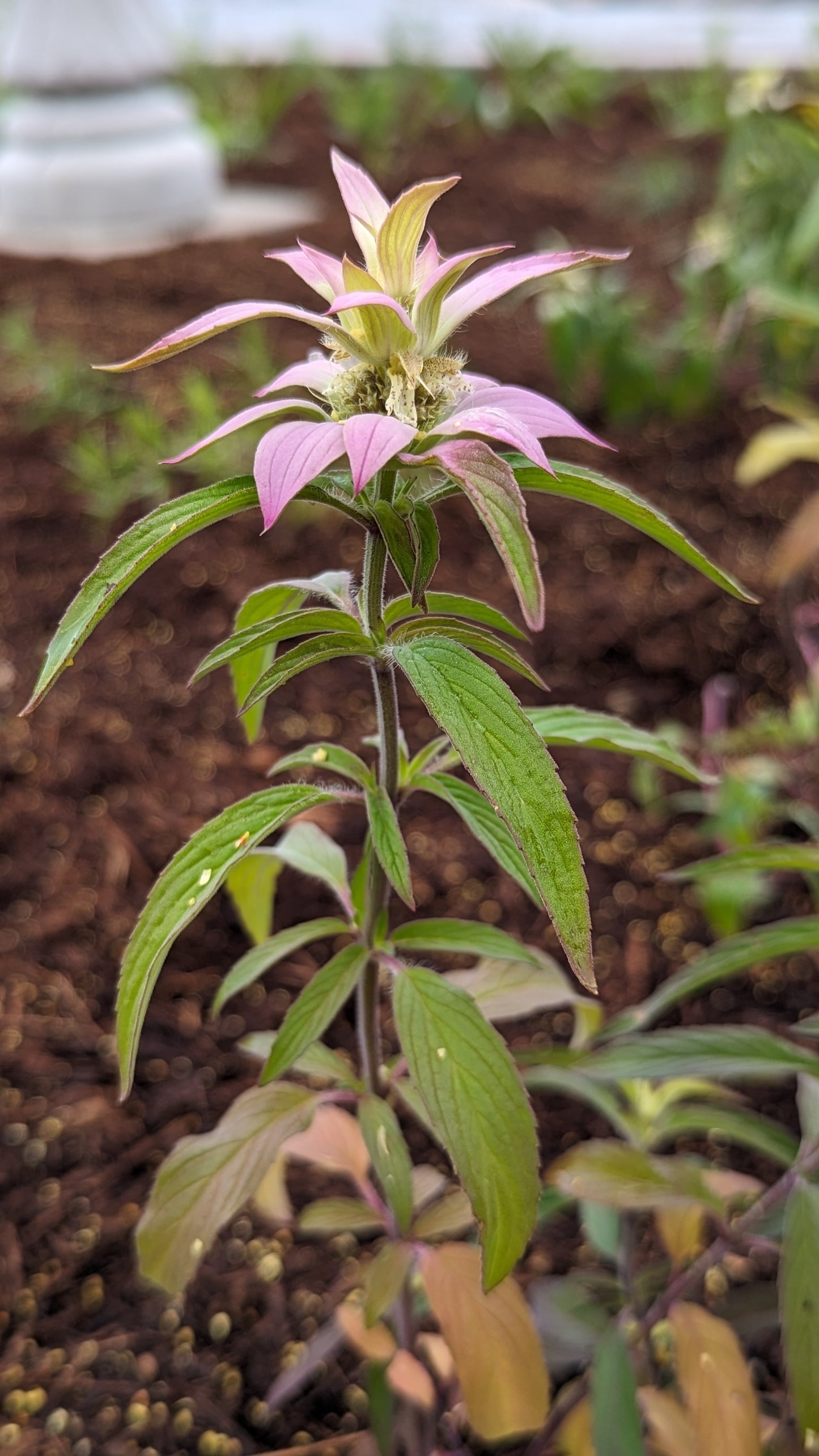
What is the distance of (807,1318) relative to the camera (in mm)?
721

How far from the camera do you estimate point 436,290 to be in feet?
1.93

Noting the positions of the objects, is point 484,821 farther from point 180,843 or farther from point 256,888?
point 180,843

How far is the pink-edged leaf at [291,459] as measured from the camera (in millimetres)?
525

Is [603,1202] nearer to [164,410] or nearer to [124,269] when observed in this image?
[164,410]

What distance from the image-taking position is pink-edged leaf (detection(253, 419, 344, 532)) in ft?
1.72

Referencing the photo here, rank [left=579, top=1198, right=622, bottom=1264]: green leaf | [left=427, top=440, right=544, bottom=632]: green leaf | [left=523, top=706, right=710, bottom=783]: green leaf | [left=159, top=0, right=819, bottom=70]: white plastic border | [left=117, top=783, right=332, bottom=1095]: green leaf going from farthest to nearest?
1. [left=159, top=0, right=819, bottom=70]: white plastic border
2. [left=579, top=1198, right=622, bottom=1264]: green leaf
3. [left=523, top=706, right=710, bottom=783]: green leaf
4. [left=117, top=783, right=332, bottom=1095]: green leaf
5. [left=427, top=440, right=544, bottom=632]: green leaf

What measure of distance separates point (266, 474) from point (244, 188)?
15.3 ft

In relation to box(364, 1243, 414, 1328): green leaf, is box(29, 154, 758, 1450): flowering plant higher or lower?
higher

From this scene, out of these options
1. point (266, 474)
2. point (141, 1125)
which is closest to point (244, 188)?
point (141, 1125)

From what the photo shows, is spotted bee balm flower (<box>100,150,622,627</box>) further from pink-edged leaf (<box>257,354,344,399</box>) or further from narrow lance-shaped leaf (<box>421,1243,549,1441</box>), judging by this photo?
narrow lance-shaped leaf (<box>421,1243,549,1441</box>)

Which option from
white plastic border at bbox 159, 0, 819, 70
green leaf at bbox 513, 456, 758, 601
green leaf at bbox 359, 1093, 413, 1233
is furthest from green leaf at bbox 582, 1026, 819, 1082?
white plastic border at bbox 159, 0, 819, 70

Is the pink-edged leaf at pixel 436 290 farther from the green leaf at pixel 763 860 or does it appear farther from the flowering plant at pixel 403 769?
the green leaf at pixel 763 860

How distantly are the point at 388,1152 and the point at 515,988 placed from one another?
6.2 inches

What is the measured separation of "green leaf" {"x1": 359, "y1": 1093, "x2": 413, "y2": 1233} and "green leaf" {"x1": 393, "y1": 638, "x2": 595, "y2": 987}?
0.97 feet
